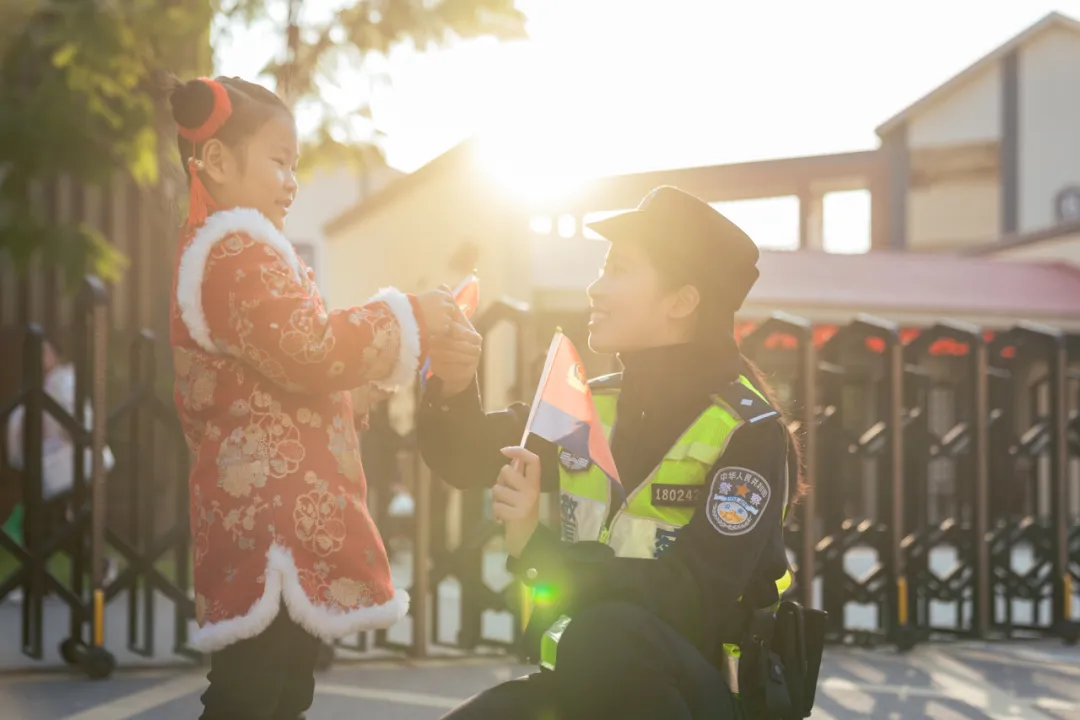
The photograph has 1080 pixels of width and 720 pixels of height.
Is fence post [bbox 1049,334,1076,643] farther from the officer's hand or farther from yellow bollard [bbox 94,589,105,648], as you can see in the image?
the officer's hand

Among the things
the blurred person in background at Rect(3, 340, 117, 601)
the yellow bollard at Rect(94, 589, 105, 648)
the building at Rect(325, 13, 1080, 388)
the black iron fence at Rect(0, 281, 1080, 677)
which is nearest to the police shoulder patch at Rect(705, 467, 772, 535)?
the black iron fence at Rect(0, 281, 1080, 677)

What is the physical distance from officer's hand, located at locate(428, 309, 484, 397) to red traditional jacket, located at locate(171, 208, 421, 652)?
6cm

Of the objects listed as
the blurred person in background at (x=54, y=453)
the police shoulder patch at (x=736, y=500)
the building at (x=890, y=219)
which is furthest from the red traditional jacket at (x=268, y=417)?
the blurred person in background at (x=54, y=453)

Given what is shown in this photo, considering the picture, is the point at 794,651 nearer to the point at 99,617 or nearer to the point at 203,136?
the point at 203,136

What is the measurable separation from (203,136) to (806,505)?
451 centimetres

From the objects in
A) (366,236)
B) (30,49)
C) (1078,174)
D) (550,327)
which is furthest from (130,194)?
(1078,174)

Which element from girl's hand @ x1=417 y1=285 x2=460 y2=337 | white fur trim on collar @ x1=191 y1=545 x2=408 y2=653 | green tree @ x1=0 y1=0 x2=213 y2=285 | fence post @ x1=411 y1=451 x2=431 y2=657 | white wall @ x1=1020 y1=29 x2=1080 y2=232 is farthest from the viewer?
white wall @ x1=1020 y1=29 x2=1080 y2=232

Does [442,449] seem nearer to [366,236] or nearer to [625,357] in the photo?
[625,357]

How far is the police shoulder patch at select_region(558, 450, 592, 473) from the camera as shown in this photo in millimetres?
2633

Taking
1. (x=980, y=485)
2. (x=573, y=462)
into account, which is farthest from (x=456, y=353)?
(x=980, y=485)

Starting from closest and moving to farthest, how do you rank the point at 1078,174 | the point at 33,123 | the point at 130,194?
the point at 33,123 → the point at 130,194 → the point at 1078,174

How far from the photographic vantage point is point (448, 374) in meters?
2.80

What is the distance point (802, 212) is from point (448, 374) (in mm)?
21134

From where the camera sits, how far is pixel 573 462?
105 inches
